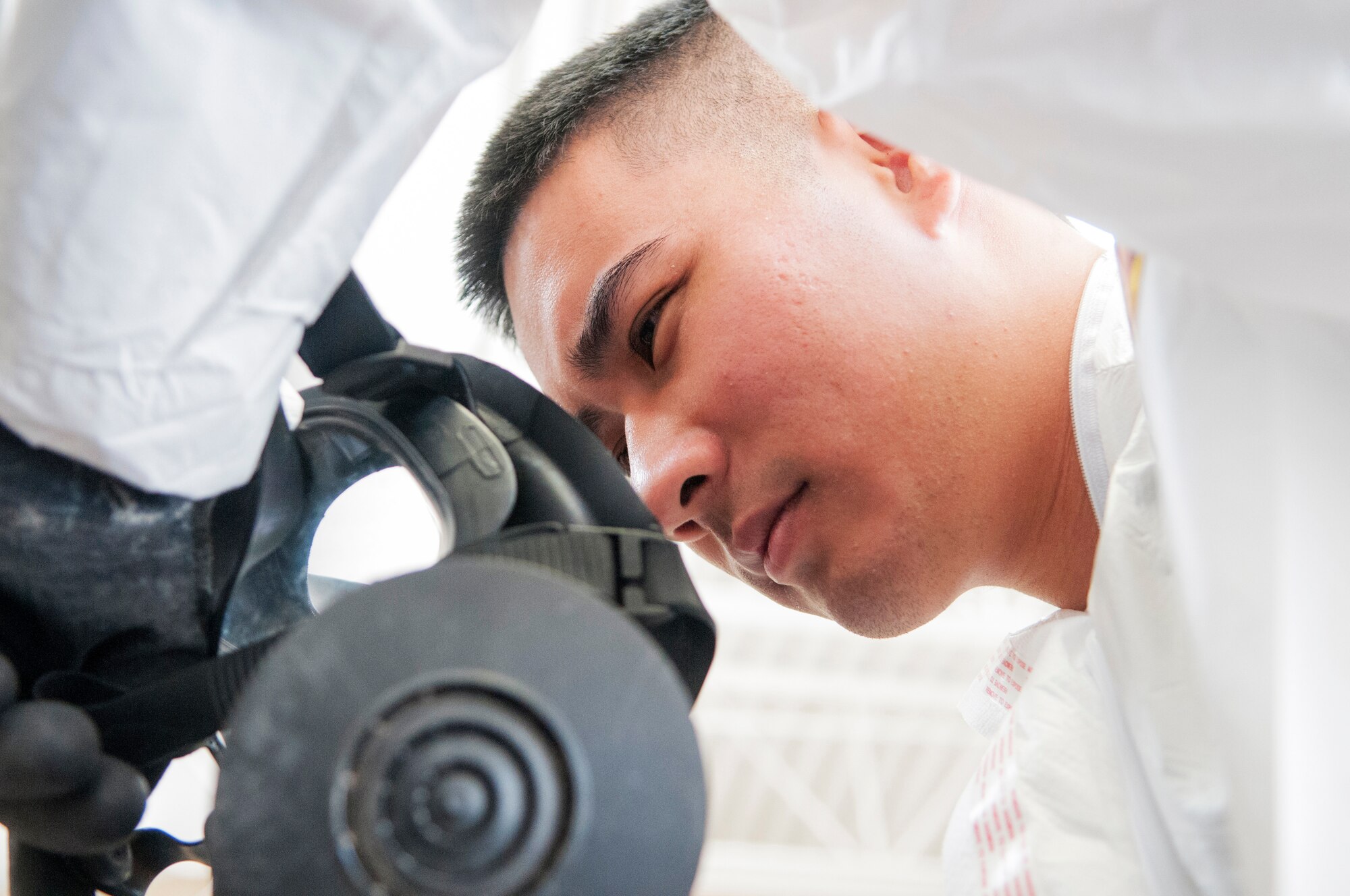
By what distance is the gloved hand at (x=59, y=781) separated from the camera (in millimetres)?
364

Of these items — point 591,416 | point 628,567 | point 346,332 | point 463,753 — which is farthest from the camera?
point 591,416

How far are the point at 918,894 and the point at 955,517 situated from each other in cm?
137

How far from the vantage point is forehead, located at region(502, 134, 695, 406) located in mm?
797

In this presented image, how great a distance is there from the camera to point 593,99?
0.92 m

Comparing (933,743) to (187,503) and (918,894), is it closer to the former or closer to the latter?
(918,894)

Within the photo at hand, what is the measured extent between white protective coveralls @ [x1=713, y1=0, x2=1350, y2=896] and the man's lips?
0.31 m

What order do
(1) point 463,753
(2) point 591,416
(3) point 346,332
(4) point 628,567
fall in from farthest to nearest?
(2) point 591,416
(3) point 346,332
(4) point 628,567
(1) point 463,753

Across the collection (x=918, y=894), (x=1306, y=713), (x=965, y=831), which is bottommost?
(x=918, y=894)

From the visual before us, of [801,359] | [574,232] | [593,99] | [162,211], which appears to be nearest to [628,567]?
[162,211]

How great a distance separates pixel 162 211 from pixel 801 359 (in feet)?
1.44

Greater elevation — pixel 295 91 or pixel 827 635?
pixel 295 91

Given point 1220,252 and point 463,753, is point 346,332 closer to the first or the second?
point 463,753

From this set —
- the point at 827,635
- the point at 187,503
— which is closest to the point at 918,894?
Answer: the point at 827,635

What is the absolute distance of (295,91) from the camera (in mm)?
437
